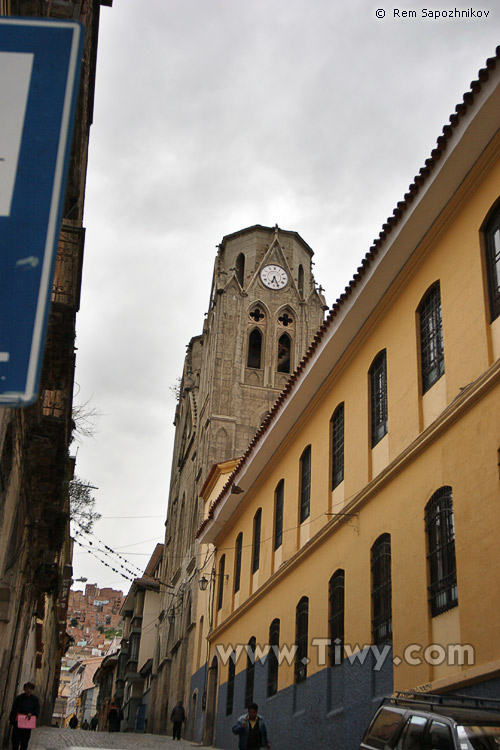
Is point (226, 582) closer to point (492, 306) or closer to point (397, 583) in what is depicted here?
point (397, 583)

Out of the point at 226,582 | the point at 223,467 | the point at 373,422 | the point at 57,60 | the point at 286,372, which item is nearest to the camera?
the point at 57,60

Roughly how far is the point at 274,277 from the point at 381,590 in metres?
33.6

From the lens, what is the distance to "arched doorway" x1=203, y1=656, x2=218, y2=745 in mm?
23609

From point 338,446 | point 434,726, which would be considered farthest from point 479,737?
point 338,446

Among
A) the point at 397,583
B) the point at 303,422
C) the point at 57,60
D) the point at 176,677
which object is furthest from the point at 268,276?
the point at 57,60

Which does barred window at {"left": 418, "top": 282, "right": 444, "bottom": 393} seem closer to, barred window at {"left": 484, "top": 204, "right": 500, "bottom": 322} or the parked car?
barred window at {"left": 484, "top": 204, "right": 500, "bottom": 322}

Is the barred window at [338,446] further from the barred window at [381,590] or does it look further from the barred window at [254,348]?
the barred window at [254,348]

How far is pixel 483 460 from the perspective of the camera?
9531mm

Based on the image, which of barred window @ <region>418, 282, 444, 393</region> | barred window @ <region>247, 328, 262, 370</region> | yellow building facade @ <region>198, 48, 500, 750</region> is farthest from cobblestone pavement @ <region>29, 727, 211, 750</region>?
barred window @ <region>247, 328, 262, 370</region>

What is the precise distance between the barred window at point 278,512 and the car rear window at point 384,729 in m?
10.2

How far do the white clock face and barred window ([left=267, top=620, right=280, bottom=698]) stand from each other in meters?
28.4

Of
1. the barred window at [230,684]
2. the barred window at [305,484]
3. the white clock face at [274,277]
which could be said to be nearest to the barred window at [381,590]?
the barred window at [305,484]

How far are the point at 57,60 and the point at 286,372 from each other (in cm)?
3906

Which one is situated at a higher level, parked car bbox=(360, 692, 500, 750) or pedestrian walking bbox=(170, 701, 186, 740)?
parked car bbox=(360, 692, 500, 750)
